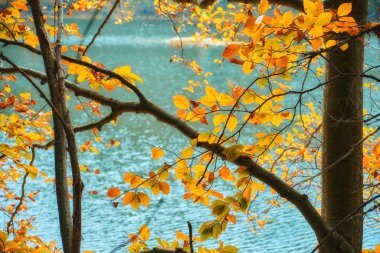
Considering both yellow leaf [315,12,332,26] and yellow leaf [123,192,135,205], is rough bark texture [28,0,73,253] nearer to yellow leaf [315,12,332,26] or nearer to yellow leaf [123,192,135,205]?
yellow leaf [123,192,135,205]

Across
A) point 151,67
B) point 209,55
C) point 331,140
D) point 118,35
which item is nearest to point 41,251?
point 331,140

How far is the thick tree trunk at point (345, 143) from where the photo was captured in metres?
2.31

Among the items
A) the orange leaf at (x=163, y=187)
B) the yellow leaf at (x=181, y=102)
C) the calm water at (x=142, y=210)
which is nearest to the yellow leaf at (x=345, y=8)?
the yellow leaf at (x=181, y=102)

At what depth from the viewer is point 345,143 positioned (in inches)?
92.6

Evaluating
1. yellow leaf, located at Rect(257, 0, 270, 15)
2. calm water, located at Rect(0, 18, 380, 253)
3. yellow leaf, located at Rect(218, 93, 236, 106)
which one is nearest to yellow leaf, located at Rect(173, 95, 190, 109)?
yellow leaf, located at Rect(218, 93, 236, 106)

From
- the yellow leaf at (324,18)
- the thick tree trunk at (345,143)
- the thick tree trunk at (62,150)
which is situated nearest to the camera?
the thick tree trunk at (62,150)

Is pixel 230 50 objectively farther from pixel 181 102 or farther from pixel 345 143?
pixel 345 143

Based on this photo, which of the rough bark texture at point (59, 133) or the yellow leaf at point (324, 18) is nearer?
the rough bark texture at point (59, 133)

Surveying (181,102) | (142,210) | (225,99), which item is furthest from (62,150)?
(142,210)

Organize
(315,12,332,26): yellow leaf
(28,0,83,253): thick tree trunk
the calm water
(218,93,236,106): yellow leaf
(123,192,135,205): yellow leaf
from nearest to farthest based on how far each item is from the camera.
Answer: (28,0,83,253): thick tree trunk < (315,12,332,26): yellow leaf < (123,192,135,205): yellow leaf < (218,93,236,106): yellow leaf < the calm water

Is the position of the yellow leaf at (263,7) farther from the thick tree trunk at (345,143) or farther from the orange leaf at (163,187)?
the thick tree trunk at (345,143)

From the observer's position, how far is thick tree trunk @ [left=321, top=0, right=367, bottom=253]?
231 centimetres

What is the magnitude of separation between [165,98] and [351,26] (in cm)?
1981

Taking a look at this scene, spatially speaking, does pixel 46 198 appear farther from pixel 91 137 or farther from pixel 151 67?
pixel 151 67
